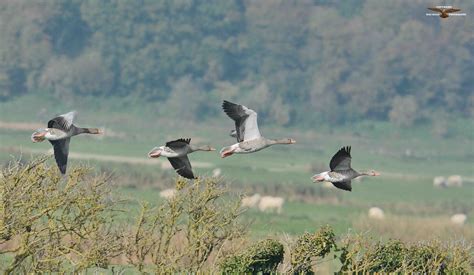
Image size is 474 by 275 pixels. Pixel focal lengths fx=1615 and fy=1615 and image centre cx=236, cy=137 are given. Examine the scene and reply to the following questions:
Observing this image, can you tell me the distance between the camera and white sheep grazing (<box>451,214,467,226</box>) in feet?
319

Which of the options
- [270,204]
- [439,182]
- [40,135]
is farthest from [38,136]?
[439,182]

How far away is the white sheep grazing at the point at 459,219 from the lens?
3824 inches

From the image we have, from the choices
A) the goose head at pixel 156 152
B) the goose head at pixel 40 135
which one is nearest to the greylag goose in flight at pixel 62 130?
the goose head at pixel 40 135

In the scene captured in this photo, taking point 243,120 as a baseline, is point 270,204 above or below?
below

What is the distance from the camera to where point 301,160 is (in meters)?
135

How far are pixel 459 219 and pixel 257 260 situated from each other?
5799 cm

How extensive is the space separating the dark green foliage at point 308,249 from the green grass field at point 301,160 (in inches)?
1797

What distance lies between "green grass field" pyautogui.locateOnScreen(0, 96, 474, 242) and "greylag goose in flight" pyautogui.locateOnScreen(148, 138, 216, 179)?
5564 centimetres

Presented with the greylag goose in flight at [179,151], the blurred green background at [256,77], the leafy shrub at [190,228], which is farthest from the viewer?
the blurred green background at [256,77]

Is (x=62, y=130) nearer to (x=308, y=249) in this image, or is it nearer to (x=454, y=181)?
(x=308, y=249)

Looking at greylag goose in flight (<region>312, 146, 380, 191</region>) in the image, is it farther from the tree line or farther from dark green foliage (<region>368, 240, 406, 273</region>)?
the tree line

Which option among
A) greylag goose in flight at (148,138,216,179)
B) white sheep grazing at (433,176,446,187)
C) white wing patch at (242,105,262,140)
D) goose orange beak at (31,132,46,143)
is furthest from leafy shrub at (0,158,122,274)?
white sheep grazing at (433,176,446,187)

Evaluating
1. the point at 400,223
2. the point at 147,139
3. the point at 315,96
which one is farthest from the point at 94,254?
the point at 315,96

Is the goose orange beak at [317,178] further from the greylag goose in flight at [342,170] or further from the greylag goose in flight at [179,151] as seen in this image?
the greylag goose in flight at [179,151]
